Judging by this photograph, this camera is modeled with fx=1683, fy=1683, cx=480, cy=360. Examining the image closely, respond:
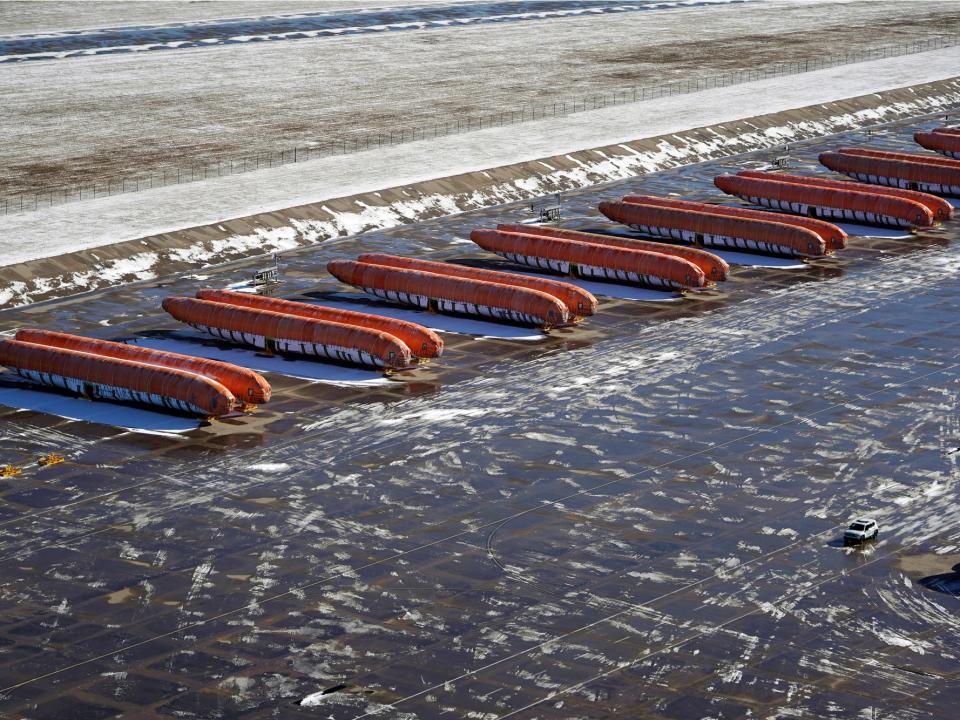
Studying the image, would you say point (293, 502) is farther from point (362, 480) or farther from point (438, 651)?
point (438, 651)

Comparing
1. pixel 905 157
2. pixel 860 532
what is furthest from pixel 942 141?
pixel 860 532

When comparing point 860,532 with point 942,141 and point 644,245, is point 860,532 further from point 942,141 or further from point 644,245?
point 942,141

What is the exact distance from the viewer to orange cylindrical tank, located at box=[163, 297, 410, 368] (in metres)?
75.9

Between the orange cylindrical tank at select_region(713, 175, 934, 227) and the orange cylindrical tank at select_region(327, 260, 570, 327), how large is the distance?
31.8m

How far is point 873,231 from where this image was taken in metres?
107

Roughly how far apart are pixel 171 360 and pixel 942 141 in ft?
257

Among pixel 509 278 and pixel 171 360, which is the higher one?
pixel 509 278

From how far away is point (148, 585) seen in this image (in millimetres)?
54188

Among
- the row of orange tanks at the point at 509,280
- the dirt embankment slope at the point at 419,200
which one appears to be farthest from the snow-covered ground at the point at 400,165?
the row of orange tanks at the point at 509,280

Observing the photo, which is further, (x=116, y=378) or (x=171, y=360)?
(x=171, y=360)

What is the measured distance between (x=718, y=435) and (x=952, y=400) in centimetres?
1172

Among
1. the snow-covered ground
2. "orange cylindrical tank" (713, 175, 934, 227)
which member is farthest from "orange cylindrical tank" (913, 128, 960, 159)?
"orange cylindrical tank" (713, 175, 934, 227)

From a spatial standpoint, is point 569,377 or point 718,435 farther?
point 569,377

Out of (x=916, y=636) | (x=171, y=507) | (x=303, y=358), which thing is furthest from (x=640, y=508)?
(x=303, y=358)
